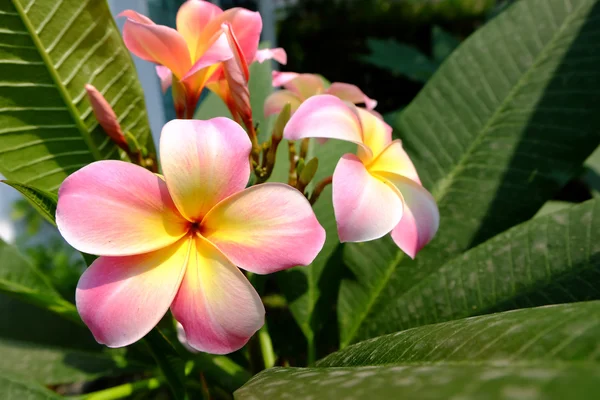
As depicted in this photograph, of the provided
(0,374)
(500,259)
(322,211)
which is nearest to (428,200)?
(500,259)

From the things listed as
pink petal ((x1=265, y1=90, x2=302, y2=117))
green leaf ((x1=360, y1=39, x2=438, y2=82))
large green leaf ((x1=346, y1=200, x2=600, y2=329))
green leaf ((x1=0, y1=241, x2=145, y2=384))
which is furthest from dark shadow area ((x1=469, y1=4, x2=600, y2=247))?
green leaf ((x1=360, y1=39, x2=438, y2=82))

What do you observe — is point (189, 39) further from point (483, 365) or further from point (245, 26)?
point (483, 365)

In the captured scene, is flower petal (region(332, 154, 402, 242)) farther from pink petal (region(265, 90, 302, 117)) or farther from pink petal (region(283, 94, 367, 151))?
pink petal (region(265, 90, 302, 117))

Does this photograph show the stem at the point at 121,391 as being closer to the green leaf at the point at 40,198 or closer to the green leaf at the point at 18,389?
the green leaf at the point at 18,389

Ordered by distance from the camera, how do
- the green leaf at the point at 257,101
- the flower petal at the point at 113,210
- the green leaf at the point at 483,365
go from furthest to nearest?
the green leaf at the point at 257,101 < the flower petal at the point at 113,210 < the green leaf at the point at 483,365

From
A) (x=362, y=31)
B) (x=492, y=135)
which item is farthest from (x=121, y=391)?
(x=362, y=31)

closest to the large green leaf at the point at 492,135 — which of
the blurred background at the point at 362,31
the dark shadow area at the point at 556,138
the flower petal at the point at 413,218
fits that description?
the dark shadow area at the point at 556,138
